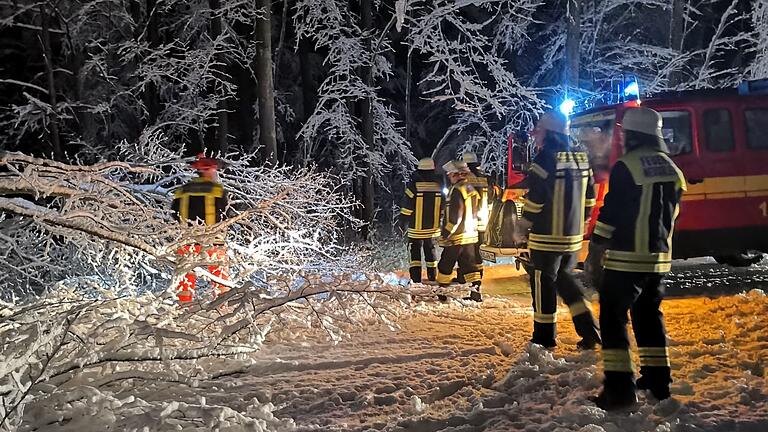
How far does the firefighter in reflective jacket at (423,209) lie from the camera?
7844mm

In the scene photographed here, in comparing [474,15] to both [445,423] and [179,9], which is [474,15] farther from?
[445,423]

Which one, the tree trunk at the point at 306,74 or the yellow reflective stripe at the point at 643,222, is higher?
the tree trunk at the point at 306,74

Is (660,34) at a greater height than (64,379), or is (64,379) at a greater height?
(660,34)

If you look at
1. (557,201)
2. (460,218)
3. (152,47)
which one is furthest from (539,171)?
(152,47)

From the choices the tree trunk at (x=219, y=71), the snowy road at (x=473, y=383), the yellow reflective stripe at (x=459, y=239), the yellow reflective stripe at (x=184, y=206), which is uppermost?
the tree trunk at (x=219, y=71)

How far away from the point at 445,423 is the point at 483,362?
122 cm

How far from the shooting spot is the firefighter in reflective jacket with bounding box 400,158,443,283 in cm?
784

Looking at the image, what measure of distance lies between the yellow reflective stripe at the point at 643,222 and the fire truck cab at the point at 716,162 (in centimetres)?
382

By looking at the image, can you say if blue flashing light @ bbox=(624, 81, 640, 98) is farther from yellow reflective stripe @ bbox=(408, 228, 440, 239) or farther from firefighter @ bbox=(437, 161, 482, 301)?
yellow reflective stripe @ bbox=(408, 228, 440, 239)

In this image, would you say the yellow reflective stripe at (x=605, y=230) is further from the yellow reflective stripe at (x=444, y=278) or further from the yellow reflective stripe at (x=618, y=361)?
the yellow reflective stripe at (x=444, y=278)

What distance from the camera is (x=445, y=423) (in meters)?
3.44

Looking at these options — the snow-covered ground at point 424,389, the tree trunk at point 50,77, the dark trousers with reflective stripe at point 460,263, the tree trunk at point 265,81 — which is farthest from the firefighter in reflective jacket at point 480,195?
the tree trunk at point 50,77

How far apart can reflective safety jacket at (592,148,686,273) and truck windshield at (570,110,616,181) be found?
3802 mm

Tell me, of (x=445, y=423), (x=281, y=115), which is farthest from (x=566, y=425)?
(x=281, y=115)
